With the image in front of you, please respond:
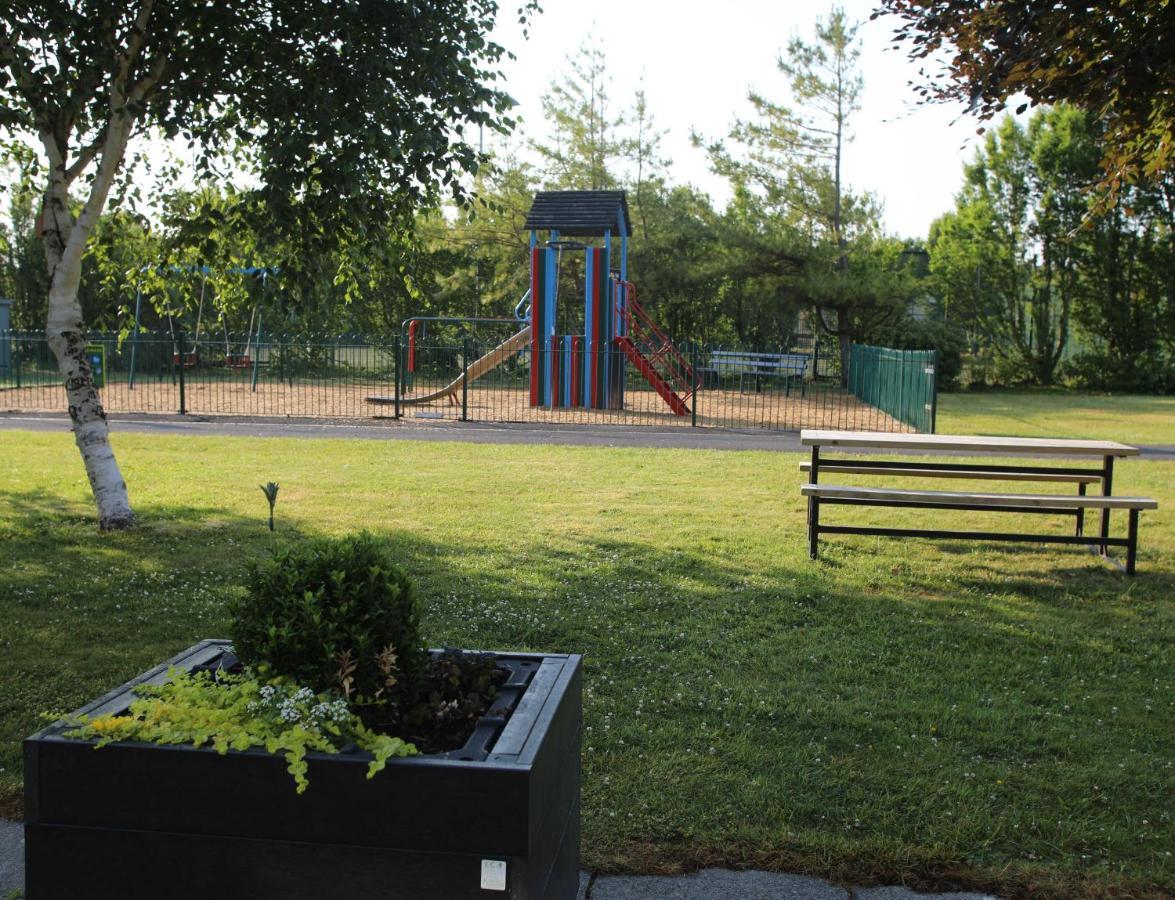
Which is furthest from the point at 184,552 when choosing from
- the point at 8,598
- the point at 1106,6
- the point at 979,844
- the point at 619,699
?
the point at 1106,6

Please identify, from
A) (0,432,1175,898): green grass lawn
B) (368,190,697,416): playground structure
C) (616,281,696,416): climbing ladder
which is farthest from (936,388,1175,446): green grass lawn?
(0,432,1175,898): green grass lawn

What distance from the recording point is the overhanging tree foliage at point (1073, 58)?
6262mm

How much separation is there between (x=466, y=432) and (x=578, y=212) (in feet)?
25.5

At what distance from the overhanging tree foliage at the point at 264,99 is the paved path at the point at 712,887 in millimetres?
5319

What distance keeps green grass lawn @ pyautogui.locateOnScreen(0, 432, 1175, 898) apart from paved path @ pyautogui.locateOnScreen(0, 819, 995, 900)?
2.9 inches

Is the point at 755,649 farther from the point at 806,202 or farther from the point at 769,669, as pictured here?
the point at 806,202

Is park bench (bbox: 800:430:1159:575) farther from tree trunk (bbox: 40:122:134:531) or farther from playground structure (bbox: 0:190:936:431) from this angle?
playground structure (bbox: 0:190:936:431)

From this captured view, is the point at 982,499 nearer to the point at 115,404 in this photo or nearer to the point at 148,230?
the point at 148,230

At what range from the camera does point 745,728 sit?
4570 millimetres

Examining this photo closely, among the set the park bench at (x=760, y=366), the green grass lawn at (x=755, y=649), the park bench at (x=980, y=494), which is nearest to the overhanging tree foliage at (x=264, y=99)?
the green grass lawn at (x=755, y=649)

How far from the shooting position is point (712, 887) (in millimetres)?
3318

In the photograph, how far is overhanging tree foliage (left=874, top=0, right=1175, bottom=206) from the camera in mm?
6262

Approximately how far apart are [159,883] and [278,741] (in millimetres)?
451

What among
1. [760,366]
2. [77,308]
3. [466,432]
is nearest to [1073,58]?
[77,308]
